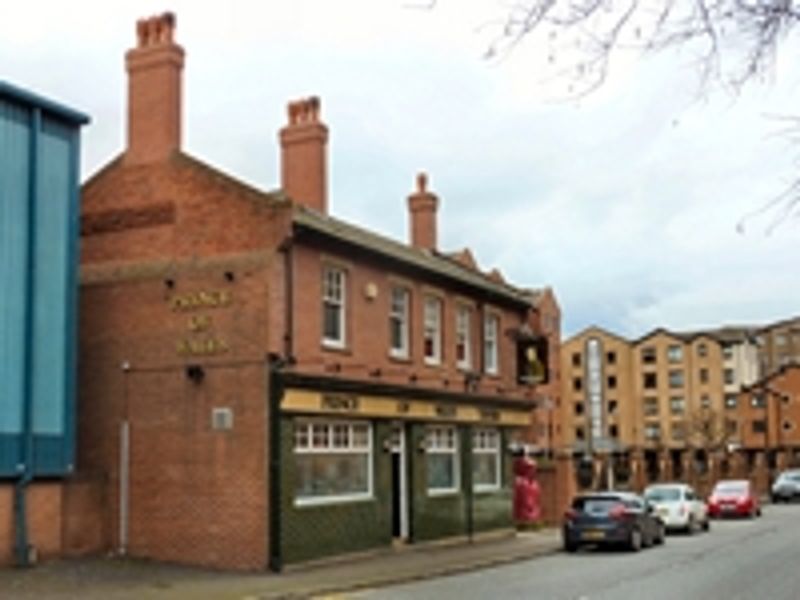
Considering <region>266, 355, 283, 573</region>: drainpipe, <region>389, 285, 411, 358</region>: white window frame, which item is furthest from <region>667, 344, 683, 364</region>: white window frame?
<region>266, 355, 283, 573</region>: drainpipe

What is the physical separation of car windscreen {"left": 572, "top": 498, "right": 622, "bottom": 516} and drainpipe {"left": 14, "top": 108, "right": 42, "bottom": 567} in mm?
13278

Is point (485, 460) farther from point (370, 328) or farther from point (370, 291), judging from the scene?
point (370, 291)

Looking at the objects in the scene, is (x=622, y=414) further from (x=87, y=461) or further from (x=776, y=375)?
(x=87, y=461)

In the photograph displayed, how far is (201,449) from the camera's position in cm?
2180

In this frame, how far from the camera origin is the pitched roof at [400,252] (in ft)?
76.7

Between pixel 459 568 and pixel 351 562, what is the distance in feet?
7.37

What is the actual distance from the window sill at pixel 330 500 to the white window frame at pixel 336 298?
321cm

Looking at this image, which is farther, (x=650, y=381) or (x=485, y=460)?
(x=650, y=381)

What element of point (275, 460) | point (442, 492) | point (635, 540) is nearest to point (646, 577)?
point (275, 460)

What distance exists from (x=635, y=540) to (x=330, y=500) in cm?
839

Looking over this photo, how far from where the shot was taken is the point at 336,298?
2416 centimetres

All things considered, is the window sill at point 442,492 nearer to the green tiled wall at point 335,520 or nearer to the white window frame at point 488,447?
the white window frame at point 488,447

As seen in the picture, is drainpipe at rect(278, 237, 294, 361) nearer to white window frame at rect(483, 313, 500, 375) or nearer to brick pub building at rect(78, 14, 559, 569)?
brick pub building at rect(78, 14, 559, 569)

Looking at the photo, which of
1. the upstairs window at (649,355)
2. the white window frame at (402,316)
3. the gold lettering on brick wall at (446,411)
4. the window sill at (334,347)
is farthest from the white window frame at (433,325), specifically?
the upstairs window at (649,355)
